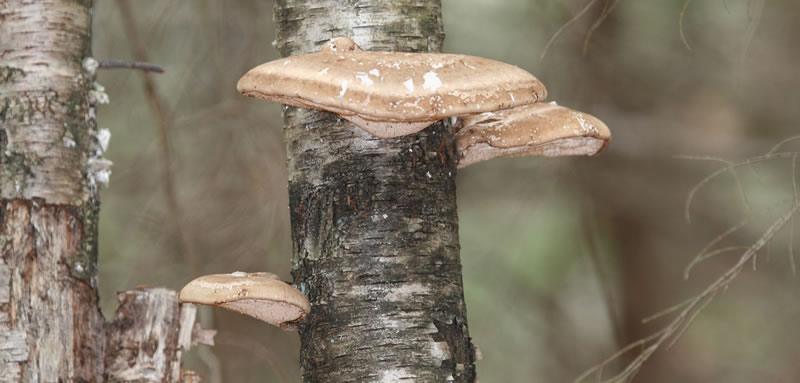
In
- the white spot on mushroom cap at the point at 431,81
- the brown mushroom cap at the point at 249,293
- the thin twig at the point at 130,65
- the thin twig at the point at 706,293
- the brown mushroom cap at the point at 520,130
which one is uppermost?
the thin twig at the point at 130,65

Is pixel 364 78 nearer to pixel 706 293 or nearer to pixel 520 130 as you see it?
pixel 520 130

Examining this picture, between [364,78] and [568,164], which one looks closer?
[364,78]

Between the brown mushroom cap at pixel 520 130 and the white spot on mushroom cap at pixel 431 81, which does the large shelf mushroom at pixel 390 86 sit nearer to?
the white spot on mushroom cap at pixel 431 81

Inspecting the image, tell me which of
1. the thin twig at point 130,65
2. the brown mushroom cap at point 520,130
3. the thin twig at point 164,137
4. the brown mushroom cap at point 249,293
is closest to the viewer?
the brown mushroom cap at point 249,293

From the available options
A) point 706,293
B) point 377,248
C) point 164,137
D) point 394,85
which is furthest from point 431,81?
point 164,137

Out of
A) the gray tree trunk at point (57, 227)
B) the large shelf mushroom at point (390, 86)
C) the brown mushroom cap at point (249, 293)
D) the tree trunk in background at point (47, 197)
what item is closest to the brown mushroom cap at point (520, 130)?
the large shelf mushroom at point (390, 86)

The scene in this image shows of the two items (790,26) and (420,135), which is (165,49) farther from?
(790,26)

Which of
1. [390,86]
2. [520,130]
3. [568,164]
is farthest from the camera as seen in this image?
[568,164]
